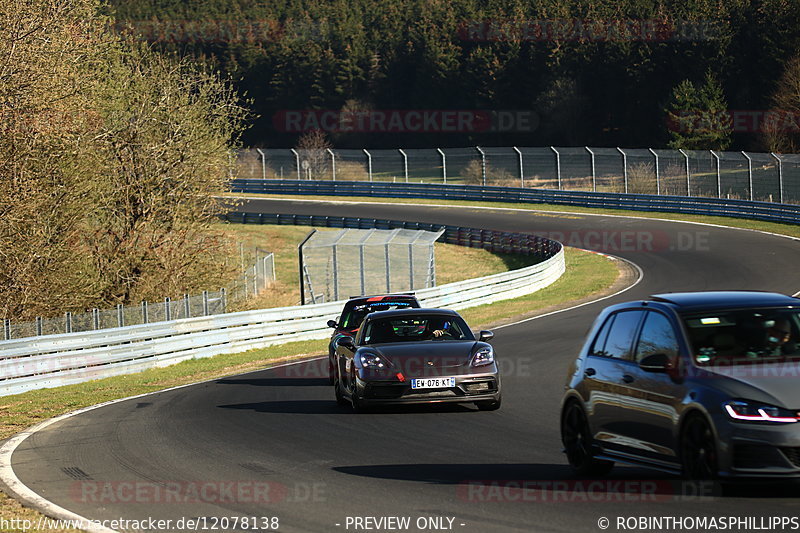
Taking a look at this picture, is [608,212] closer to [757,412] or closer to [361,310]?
[361,310]

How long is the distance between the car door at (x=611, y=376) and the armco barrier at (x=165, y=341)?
559 inches

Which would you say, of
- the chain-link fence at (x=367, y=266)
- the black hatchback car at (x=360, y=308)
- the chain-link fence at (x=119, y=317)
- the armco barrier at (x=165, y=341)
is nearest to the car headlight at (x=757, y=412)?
the black hatchback car at (x=360, y=308)

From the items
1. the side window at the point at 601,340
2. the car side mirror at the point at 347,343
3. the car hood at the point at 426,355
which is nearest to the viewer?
the side window at the point at 601,340

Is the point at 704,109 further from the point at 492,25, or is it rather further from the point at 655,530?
the point at 655,530

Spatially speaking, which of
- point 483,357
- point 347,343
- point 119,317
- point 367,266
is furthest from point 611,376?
point 367,266

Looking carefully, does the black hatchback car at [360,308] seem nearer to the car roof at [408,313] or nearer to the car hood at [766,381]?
the car roof at [408,313]

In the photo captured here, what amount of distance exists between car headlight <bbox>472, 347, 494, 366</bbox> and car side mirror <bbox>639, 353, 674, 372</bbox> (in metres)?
5.86

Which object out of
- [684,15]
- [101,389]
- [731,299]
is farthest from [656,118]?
[731,299]

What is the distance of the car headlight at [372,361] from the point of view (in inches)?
587

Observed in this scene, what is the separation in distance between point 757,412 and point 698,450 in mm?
582

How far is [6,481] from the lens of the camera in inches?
436

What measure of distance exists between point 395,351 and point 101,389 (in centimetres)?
863

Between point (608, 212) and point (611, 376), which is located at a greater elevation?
point (611, 376)

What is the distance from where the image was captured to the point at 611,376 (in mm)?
9812
